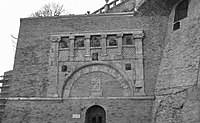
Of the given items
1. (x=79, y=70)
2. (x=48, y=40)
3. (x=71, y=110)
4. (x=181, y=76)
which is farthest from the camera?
(x=48, y=40)

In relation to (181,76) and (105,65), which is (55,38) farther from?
(181,76)

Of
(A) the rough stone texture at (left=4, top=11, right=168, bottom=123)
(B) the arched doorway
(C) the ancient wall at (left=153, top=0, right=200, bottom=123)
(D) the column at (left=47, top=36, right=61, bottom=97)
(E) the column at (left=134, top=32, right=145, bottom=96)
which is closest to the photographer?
(C) the ancient wall at (left=153, top=0, right=200, bottom=123)

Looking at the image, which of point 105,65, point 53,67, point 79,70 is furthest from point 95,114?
point 53,67

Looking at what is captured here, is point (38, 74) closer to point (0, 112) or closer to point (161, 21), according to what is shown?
point (0, 112)

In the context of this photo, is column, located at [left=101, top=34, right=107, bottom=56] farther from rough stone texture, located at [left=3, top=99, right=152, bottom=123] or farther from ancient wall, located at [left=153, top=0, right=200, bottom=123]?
ancient wall, located at [left=153, top=0, right=200, bottom=123]

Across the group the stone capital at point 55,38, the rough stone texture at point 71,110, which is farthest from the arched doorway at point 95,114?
A: the stone capital at point 55,38

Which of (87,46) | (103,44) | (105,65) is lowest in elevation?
(105,65)

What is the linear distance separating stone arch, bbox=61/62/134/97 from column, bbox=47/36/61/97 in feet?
1.64

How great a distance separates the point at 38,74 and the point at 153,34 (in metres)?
6.79

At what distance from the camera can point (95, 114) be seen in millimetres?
11555

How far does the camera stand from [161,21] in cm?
1260

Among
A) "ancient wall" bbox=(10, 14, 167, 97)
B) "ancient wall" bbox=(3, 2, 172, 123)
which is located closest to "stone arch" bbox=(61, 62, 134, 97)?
"ancient wall" bbox=(3, 2, 172, 123)

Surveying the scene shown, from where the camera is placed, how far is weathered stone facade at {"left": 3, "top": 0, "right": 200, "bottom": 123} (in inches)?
427

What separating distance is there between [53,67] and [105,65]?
288 cm
